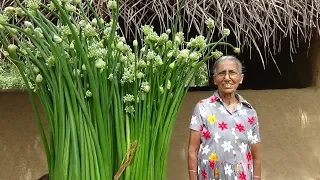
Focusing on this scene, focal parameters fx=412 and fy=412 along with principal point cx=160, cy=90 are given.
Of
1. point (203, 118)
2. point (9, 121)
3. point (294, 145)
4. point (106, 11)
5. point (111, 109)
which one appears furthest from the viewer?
point (294, 145)

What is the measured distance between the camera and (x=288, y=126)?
7.57 ft

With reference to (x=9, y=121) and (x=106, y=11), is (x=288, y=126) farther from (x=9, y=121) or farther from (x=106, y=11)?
(x=9, y=121)

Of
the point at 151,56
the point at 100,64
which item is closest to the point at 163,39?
the point at 151,56

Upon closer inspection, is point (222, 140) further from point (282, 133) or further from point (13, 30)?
point (282, 133)

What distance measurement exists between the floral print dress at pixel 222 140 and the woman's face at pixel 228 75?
0.08 meters

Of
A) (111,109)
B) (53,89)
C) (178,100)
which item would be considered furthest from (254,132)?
(53,89)

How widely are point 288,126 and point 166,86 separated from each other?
1.36 m

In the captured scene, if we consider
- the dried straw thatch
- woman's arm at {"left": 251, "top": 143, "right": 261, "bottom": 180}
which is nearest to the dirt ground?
the dried straw thatch

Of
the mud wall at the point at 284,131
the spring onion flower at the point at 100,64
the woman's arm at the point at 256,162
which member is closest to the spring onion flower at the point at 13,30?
the spring onion flower at the point at 100,64

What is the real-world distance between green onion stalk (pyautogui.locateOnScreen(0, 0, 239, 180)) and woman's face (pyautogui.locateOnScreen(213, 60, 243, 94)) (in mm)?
283

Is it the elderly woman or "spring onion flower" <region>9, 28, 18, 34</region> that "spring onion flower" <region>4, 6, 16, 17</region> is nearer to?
"spring onion flower" <region>9, 28, 18, 34</region>

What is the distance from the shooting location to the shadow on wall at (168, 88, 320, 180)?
2.29m

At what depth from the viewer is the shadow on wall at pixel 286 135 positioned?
229cm

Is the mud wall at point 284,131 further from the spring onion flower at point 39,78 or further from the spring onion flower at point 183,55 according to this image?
the spring onion flower at point 39,78
